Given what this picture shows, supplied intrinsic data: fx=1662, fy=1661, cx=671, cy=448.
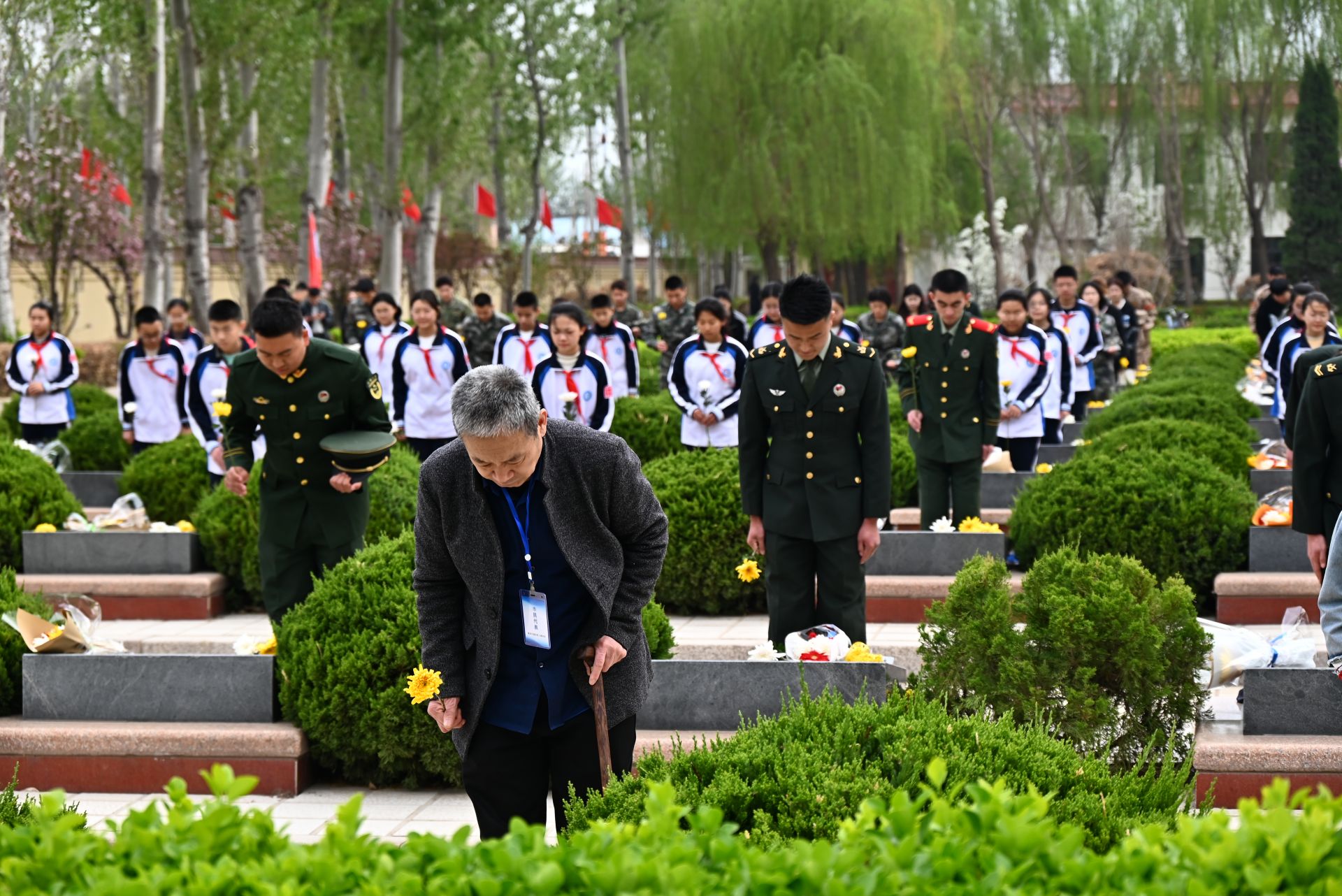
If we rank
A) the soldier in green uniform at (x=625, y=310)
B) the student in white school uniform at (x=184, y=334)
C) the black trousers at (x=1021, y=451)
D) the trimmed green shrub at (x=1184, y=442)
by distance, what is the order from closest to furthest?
the trimmed green shrub at (x=1184, y=442)
the black trousers at (x=1021, y=451)
the student in white school uniform at (x=184, y=334)
the soldier in green uniform at (x=625, y=310)

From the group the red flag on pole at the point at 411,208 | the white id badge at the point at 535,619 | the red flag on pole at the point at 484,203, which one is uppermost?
the red flag on pole at the point at 484,203

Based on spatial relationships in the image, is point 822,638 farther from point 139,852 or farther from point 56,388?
point 56,388

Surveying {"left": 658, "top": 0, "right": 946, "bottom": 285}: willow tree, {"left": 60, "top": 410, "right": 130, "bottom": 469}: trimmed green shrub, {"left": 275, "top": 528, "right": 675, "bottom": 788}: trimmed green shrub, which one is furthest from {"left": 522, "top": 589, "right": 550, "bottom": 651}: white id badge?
{"left": 658, "top": 0, "right": 946, "bottom": 285}: willow tree

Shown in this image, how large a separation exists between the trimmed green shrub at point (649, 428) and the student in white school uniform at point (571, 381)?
86.4 inches

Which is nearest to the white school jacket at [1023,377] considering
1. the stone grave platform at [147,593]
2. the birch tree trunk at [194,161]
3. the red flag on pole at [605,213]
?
the stone grave platform at [147,593]

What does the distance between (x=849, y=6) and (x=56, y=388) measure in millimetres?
23252

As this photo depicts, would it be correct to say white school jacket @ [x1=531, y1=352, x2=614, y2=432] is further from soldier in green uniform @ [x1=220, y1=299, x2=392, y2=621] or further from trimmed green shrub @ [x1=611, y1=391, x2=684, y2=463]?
soldier in green uniform @ [x1=220, y1=299, x2=392, y2=621]

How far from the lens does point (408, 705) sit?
6781 mm

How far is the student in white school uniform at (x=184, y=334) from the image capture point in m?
15.4

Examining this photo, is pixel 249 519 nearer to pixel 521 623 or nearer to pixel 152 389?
pixel 152 389

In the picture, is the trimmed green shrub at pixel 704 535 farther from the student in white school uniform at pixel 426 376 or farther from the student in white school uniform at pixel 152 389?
the student in white school uniform at pixel 152 389

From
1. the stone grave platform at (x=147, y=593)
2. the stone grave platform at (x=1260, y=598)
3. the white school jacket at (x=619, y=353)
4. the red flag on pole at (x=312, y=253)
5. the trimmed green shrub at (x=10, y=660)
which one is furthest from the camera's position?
the red flag on pole at (x=312, y=253)

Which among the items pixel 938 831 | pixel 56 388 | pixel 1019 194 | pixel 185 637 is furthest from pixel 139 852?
pixel 1019 194

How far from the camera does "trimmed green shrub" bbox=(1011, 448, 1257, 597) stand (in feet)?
31.5
